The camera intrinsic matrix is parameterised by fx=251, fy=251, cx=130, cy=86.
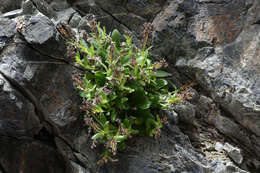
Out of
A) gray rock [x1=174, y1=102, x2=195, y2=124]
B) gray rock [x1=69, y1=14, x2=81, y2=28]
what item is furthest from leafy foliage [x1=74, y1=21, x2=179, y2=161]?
gray rock [x1=69, y1=14, x2=81, y2=28]

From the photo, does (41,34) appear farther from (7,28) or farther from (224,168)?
(224,168)

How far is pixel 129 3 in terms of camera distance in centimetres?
537

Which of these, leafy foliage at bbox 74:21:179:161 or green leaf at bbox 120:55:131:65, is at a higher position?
green leaf at bbox 120:55:131:65

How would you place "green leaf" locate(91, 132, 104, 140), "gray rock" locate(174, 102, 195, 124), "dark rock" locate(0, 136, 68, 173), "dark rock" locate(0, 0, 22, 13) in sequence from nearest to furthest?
"green leaf" locate(91, 132, 104, 140) → "dark rock" locate(0, 136, 68, 173) → "gray rock" locate(174, 102, 195, 124) → "dark rock" locate(0, 0, 22, 13)

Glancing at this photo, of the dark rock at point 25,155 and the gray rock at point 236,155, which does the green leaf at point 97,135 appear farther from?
the gray rock at point 236,155

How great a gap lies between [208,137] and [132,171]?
1677 millimetres

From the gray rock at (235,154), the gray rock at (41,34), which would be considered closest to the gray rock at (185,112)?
the gray rock at (235,154)

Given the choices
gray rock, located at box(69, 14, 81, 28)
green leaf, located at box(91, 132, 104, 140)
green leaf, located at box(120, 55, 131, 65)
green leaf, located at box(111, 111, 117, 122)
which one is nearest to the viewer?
green leaf, located at box(91, 132, 104, 140)

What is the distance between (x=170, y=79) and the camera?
197 inches

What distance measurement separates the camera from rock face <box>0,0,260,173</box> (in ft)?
12.9

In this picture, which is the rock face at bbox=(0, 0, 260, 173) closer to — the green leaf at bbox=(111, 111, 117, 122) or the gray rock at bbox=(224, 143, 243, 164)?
the gray rock at bbox=(224, 143, 243, 164)

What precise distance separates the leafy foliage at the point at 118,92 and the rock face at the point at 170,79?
1.10 ft

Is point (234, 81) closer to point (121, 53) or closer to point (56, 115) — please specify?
point (121, 53)

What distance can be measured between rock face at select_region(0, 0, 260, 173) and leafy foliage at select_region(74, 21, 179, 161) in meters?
0.33
